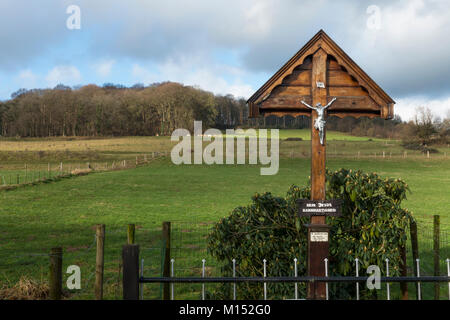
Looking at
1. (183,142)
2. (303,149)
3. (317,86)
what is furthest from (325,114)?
(183,142)

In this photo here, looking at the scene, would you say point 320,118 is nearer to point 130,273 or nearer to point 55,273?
point 130,273

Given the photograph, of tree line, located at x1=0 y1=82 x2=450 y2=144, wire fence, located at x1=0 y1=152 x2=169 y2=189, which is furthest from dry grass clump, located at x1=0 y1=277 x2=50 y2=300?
tree line, located at x1=0 y1=82 x2=450 y2=144

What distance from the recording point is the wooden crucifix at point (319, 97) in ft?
23.2

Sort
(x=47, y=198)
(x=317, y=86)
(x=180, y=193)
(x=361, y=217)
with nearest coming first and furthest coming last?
(x=317, y=86) → (x=361, y=217) → (x=47, y=198) → (x=180, y=193)

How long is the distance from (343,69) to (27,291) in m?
7.51

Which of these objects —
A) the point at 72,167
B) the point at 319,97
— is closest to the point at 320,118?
the point at 319,97

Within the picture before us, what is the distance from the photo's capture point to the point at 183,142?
80.6 metres

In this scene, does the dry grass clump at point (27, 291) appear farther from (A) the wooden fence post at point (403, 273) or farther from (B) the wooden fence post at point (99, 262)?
(A) the wooden fence post at point (403, 273)

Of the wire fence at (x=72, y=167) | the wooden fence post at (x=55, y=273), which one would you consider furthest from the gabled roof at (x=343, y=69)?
the wire fence at (x=72, y=167)

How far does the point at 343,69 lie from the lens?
7.44 metres

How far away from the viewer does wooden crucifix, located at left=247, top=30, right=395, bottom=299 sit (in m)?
7.06
